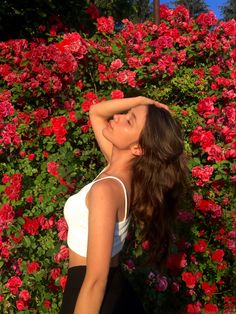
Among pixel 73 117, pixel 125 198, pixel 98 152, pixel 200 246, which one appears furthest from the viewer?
pixel 200 246

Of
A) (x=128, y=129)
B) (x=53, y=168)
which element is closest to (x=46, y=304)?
(x=53, y=168)

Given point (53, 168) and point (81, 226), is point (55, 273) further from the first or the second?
point (81, 226)

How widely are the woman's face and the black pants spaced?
46 centimetres

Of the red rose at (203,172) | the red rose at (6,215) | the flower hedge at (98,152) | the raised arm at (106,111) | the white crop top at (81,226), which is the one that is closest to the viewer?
the white crop top at (81,226)

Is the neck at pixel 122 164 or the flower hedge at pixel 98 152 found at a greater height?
the neck at pixel 122 164

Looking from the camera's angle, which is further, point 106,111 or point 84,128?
point 84,128

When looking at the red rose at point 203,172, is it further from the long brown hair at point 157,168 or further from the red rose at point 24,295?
the red rose at point 24,295

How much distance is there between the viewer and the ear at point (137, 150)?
5.69 feet

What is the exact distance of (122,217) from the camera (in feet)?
5.25

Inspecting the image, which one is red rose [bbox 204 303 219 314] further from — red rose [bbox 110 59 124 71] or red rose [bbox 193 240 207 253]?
red rose [bbox 110 59 124 71]

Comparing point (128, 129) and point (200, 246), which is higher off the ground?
point (128, 129)

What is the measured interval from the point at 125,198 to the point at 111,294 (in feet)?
1.13

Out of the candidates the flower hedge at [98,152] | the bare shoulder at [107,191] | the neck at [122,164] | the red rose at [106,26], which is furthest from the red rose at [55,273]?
the red rose at [106,26]

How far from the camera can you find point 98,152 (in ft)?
9.69
